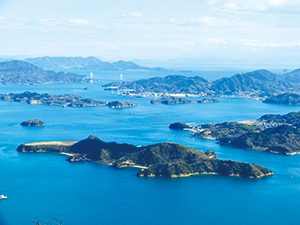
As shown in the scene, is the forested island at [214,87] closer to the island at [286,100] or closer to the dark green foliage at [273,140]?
the island at [286,100]

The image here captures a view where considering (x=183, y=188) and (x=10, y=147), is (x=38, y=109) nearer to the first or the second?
(x=10, y=147)

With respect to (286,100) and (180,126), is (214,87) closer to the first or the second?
(286,100)

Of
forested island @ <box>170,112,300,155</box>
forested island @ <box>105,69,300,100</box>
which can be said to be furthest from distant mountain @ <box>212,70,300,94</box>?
forested island @ <box>170,112,300,155</box>

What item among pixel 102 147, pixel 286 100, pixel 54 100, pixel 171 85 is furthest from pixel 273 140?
pixel 171 85

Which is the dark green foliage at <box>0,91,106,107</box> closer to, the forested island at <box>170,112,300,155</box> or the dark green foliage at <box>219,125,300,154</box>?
the forested island at <box>170,112,300,155</box>

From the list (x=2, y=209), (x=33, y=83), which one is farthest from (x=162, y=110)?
(x=33, y=83)
